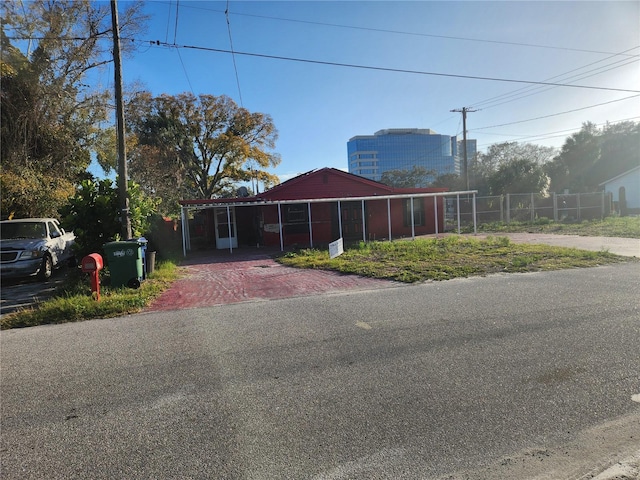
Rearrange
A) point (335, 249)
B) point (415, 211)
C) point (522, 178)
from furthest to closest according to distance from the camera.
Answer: point (522, 178)
point (415, 211)
point (335, 249)

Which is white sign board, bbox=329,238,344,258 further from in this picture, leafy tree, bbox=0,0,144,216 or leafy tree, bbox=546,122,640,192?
leafy tree, bbox=546,122,640,192

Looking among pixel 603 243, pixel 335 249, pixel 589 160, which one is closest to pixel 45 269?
pixel 335 249

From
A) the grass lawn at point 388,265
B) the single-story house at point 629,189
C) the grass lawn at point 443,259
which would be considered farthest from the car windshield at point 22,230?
the single-story house at point 629,189

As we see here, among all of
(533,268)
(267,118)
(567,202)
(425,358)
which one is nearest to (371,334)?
(425,358)

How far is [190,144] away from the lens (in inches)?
1505

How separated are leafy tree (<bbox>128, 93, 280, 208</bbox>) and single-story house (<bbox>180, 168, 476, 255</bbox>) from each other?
13.9 m

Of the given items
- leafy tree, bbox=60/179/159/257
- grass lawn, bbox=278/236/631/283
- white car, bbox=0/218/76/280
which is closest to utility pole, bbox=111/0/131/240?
Answer: leafy tree, bbox=60/179/159/257

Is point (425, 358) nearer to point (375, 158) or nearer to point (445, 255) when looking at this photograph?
point (445, 255)

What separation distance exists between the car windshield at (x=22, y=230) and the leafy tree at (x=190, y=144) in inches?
885

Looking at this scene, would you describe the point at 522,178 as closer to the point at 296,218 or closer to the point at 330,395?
the point at 296,218

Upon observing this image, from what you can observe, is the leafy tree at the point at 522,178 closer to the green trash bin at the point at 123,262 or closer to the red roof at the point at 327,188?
the red roof at the point at 327,188

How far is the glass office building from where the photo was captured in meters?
72.4

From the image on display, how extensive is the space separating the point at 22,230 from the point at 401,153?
69.3 metres

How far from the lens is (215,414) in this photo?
138 inches
